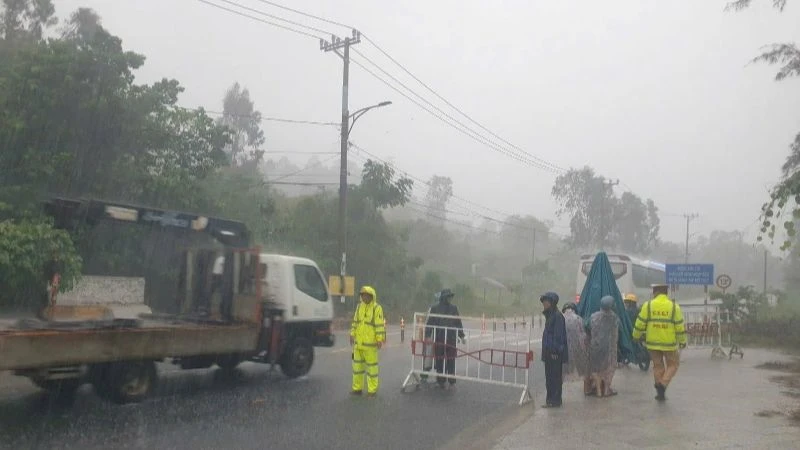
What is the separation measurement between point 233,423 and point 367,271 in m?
26.2

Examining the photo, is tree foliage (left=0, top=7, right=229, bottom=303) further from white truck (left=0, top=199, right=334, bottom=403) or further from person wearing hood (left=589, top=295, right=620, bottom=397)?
person wearing hood (left=589, top=295, right=620, bottom=397)

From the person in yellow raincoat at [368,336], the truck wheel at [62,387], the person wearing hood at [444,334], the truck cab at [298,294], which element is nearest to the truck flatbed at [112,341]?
the truck wheel at [62,387]

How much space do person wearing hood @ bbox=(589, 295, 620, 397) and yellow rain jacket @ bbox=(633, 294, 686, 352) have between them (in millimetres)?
437

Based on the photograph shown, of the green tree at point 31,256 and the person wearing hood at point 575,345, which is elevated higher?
the green tree at point 31,256

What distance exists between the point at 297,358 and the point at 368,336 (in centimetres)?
242

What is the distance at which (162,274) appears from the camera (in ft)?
53.8

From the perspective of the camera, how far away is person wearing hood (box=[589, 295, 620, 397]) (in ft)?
37.8

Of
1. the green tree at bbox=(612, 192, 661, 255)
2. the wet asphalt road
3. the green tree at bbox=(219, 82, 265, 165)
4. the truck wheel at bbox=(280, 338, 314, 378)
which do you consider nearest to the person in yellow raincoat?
the wet asphalt road

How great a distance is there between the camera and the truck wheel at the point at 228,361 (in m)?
12.2

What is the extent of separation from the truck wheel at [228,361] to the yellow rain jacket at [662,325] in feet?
20.4

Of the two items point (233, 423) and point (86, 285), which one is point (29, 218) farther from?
point (233, 423)

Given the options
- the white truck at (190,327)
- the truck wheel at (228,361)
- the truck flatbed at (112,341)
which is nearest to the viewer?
the truck flatbed at (112,341)

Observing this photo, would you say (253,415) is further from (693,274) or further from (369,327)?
(693,274)

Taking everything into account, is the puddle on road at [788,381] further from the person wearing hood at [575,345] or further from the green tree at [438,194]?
the green tree at [438,194]
